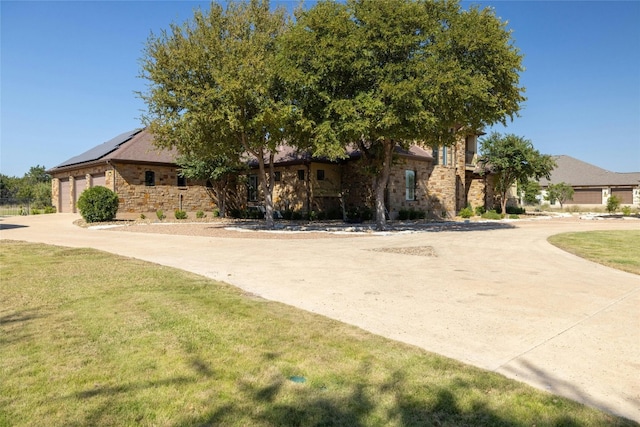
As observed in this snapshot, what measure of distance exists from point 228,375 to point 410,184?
2563cm

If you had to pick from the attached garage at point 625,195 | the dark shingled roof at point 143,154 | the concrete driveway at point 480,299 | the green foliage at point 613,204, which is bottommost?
the concrete driveway at point 480,299

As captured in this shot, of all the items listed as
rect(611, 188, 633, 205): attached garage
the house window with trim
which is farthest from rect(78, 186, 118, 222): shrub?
rect(611, 188, 633, 205): attached garage

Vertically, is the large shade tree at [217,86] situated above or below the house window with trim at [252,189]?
above

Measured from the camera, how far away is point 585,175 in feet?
163

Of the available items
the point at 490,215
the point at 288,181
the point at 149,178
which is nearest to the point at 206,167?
the point at 149,178

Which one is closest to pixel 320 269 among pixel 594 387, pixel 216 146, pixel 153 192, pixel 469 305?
pixel 469 305

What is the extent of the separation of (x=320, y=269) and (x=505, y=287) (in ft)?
11.9

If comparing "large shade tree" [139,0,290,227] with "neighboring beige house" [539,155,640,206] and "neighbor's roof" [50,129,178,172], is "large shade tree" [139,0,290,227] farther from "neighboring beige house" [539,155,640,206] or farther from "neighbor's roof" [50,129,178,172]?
"neighboring beige house" [539,155,640,206]

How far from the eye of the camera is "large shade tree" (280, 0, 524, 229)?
15758 millimetres

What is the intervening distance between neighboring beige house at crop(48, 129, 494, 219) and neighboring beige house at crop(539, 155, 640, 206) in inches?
983

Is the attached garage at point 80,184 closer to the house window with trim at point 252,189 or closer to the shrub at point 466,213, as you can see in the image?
the house window with trim at point 252,189

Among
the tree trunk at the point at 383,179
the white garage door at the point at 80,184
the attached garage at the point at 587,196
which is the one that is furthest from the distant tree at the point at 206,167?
the attached garage at the point at 587,196

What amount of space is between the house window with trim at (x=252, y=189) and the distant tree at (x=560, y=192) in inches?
1348

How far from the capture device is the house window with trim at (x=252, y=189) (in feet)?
102
